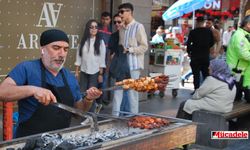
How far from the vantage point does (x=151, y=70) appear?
10.6 metres

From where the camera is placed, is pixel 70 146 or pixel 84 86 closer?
pixel 70 146

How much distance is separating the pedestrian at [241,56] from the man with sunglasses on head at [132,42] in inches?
65.9

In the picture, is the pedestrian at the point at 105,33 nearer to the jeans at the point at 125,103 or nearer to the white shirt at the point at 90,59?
the white shirt at the point at 90,59

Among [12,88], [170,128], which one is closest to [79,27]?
[170,128]

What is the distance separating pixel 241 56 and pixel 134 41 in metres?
1.97

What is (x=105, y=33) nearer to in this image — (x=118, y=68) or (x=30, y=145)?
(x=118, y=68)

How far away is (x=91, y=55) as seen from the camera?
23.2 ft

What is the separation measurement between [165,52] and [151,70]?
67 centimetres

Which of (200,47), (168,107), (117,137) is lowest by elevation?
(168,107)

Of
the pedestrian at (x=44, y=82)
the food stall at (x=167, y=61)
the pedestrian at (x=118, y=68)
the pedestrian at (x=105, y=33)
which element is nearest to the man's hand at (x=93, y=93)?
the pedestrian at (x=44, y=82)

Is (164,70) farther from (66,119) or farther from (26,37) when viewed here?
(66,119)

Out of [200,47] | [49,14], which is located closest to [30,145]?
[49,14]

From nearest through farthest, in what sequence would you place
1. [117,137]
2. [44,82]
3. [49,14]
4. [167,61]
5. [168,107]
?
[44,82] < [117,137] < [49,14] < [168,107] < [167,61]

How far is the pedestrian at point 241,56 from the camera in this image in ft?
22.8
